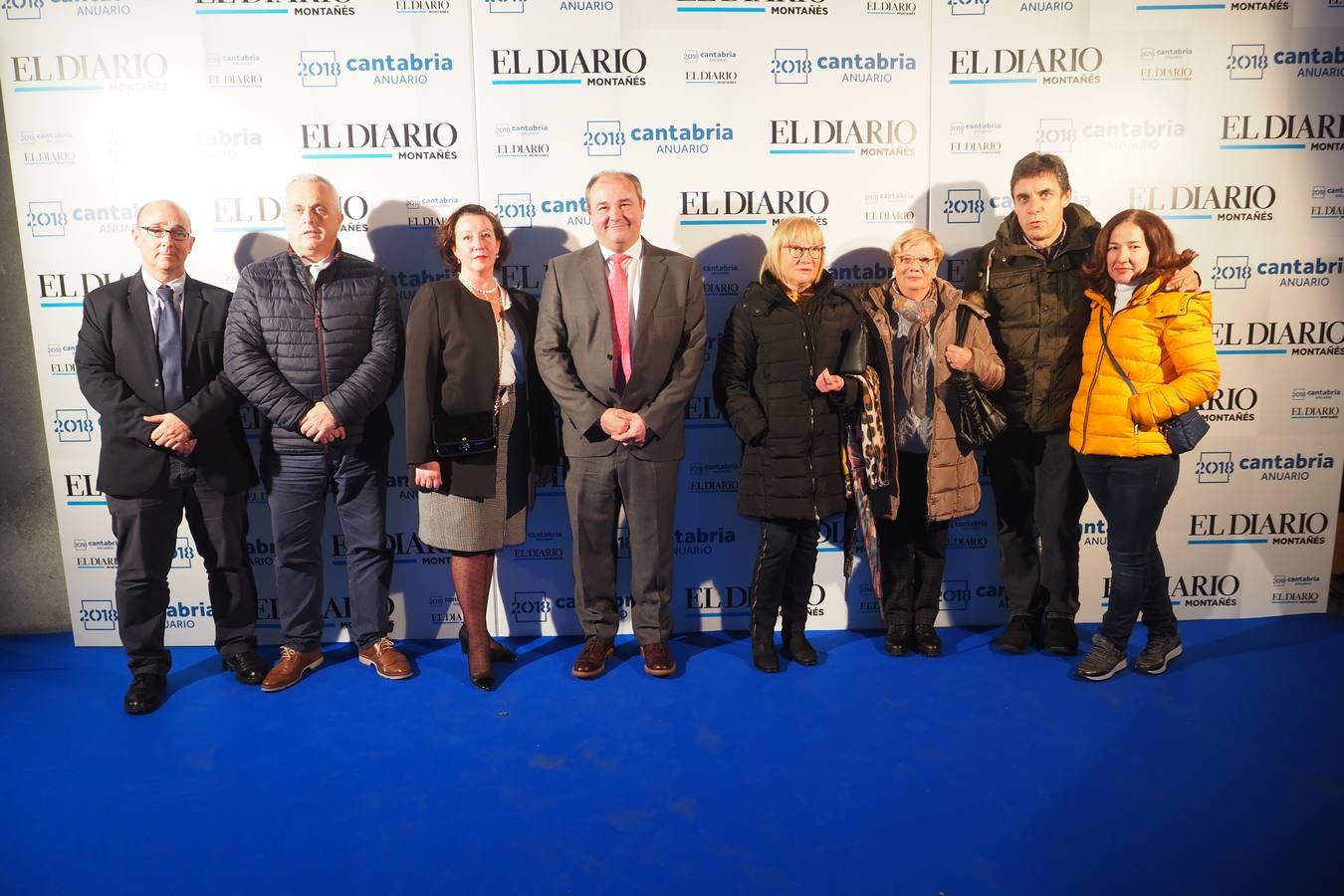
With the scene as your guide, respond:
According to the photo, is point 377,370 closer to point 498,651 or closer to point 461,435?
point 461,435

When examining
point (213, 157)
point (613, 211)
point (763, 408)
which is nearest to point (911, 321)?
point (763, 408)

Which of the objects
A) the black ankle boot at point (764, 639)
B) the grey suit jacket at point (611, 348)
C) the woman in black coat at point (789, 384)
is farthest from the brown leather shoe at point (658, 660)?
the grey suit jacket at point (611, 348)

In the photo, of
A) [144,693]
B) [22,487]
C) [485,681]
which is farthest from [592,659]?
[22,487]

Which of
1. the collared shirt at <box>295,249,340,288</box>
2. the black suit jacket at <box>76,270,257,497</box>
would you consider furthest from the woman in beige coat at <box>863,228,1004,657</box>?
the black suit jacket at <box>76,270,257,497</box>

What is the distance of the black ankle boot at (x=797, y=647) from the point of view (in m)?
3.89

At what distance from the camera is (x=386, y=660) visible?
3.85m

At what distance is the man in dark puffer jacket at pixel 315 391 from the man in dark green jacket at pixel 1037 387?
105 inches

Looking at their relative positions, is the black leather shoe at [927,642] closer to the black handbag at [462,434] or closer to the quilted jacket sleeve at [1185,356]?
the quilted jacket sleeve at [1185,356]

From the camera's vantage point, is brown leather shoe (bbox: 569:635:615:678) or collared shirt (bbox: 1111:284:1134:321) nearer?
collared shirt (bbox: 1111:284:1134:321)

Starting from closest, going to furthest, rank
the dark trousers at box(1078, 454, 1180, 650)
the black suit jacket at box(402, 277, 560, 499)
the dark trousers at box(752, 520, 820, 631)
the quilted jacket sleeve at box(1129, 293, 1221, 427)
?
the quilted jacket sleeve at box(1129, 293, 1221, 427) < the dark trousers at box(1078, 454, 1180, 650) < the black suit jacket at box(402, 277, 560, 499) < the dark trousers at box(752, 520, 820, 631)

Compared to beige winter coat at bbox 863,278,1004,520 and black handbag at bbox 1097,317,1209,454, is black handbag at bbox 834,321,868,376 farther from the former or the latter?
black handbag at bbox 1097,317,1209,454

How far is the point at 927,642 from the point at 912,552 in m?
0.43

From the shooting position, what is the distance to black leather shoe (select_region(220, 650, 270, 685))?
3791 millimetres

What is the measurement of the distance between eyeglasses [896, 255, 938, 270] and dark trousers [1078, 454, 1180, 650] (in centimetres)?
102
